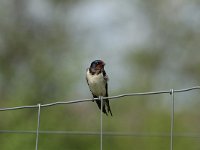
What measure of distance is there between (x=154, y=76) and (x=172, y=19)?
5.21 feet

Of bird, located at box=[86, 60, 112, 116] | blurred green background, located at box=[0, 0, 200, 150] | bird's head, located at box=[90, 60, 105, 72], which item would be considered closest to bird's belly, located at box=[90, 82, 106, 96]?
bird, located at box=[86, 60, 112, 116]

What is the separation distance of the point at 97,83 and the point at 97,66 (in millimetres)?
138

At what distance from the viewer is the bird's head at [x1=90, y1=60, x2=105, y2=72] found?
20.7 ft

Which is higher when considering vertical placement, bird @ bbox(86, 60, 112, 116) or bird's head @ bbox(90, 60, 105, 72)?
bird's head @ bbox(90, 60, 105, 72)

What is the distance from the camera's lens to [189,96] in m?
17.1

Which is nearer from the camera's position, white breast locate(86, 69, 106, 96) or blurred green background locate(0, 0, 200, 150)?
white breast locate(86, 69, 106, 96)

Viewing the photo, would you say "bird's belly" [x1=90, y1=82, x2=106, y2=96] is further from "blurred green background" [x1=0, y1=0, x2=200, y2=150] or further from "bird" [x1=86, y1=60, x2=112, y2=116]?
"blurred green background" [x1=0, y1=0, x2=200, y2=150]

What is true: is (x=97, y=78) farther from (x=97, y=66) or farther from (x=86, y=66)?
(x=86, y=66)

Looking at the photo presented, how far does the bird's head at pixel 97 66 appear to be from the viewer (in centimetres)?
632

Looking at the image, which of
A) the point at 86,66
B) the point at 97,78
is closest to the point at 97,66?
the point at 97,78

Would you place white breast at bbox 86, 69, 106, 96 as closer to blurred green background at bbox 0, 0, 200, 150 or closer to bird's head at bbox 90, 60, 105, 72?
bird's head at bbox 90, 60, 105, 72

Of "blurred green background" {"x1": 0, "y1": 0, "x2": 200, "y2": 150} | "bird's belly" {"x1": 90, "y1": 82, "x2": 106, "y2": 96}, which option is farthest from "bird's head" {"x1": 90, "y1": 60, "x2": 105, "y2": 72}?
"blurred green background" {"x1": 0, "y1": 0, "x2": 200, "y2": 150}

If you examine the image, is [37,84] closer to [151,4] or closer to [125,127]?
[125,127]

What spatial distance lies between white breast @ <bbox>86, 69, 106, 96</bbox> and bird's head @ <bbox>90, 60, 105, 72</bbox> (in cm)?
5
